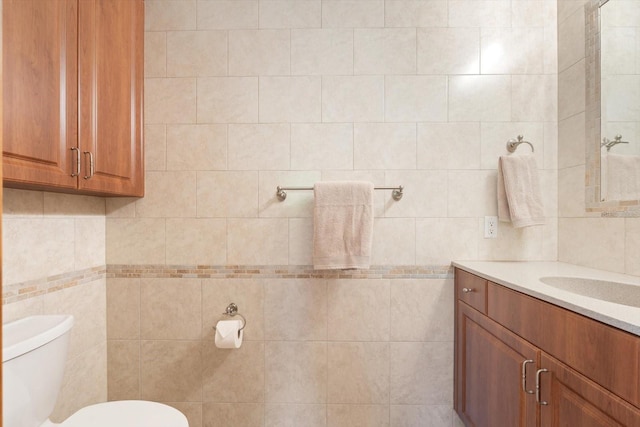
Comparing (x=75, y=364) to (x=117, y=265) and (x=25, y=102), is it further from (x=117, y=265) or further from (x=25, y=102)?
(x=25, y=102)

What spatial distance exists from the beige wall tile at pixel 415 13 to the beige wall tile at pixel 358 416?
1873 mm

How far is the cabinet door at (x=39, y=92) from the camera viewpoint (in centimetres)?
99

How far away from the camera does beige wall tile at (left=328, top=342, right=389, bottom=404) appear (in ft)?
5.55

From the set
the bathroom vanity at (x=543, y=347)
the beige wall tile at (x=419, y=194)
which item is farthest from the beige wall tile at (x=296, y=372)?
the beige wall tile at (x=419, y=194)

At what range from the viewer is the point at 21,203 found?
128 cm

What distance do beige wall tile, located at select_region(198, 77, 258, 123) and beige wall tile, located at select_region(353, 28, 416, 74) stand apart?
53 centimetres

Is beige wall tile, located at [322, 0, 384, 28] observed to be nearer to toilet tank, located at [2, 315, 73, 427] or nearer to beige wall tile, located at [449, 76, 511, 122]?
beige wall tile, located at [449, 76, 511, 122]

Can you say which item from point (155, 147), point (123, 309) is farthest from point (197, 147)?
point (123, 309)

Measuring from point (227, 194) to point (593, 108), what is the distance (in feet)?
5.56

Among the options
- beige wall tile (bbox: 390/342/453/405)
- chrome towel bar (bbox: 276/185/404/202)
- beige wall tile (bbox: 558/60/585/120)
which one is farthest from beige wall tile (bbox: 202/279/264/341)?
beige wall tile (bbox: 558/60/585/120)

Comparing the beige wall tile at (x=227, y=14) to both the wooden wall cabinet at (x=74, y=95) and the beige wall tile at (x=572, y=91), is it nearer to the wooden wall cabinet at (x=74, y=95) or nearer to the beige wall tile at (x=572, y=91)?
the wooden wall cabinet at (x=74, y=95)

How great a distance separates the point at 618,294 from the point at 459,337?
64 centimetres

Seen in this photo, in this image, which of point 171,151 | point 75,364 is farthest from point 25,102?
point 75,364

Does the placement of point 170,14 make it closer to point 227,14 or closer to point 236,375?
point 227,14
